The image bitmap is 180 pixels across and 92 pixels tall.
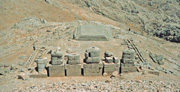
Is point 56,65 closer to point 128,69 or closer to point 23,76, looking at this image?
point 23,76

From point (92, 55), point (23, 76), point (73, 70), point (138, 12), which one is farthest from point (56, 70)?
point (138, 12)

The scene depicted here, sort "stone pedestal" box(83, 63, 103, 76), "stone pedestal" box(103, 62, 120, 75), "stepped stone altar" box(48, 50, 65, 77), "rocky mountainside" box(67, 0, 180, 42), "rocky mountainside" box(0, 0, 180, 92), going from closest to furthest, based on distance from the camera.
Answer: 1. "rocky mountainside" box(0, 0, 180, 92)
2. "stepped stone altar" box(48, 50, 65, 77)
3. "stone pedestal" box(83, 63, 103, 76)
4. "stone pedestal" box(103, 62, 120, 75)
5. "rocky mountainside" box(67, 0, 180, 42)

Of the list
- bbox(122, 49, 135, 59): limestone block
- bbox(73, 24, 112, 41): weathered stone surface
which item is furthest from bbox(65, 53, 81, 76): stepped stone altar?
bbox(73, 24, 112, 41): weathered stone surface

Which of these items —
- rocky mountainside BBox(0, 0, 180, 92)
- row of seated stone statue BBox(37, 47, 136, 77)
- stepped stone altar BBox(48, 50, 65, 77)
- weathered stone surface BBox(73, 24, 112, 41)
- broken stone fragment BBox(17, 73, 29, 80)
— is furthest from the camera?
weathered stone surface BBox(73, 24, 112, 41)

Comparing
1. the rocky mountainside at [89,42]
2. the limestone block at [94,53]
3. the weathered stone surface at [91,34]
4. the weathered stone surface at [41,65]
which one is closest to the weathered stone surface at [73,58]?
the limestone block at [94,53]

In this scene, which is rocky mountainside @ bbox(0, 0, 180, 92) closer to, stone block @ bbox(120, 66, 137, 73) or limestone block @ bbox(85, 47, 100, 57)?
stone block @ bbox(120, 66, 137, 73)

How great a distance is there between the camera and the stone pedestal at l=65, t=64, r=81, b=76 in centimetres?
1128

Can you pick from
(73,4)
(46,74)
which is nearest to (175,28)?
(73,4)

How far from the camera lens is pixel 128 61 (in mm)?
11523

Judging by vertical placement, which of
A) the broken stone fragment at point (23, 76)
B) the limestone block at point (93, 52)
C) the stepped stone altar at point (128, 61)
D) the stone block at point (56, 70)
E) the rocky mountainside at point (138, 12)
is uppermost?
the rocky mountainside at point (138, 12)

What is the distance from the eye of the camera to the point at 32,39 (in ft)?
62.0

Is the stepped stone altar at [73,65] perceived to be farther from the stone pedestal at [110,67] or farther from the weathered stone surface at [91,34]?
the weathered stone surface at [91,34]

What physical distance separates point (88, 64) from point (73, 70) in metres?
0.96

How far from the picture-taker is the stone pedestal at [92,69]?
11359mm
